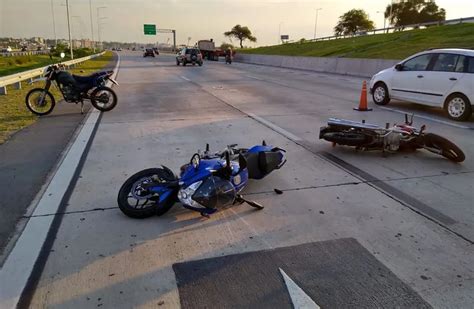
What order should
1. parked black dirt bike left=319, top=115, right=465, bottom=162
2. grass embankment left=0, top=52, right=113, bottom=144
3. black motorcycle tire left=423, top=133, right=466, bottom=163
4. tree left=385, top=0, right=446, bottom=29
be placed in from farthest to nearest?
tree left=385, top=0, right=446, bottom=29, grass embankment left=0, top=52, right=113, bottom=144, parked black dirt bike left=319, top=115, right=465, bottom=162, black motorcycle tire left=423, top=133, right=466, bottom=163

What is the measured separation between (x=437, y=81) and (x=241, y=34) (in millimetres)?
115525

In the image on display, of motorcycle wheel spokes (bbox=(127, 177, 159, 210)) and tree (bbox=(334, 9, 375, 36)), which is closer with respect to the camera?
motorcycle wheel spokes (bbox=(127, 177, 159, 210))

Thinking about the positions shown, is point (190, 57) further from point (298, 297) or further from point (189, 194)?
point (298, 297)

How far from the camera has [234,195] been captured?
14.4ft

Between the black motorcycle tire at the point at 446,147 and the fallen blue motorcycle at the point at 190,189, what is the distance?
11.9 feet

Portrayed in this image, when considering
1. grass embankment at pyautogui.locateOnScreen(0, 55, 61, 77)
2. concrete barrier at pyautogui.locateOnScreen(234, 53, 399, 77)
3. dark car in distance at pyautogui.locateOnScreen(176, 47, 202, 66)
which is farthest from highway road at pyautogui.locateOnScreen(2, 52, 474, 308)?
dark car in distance at pyautogui.locateOnScreen(176, 47, 202, 66)

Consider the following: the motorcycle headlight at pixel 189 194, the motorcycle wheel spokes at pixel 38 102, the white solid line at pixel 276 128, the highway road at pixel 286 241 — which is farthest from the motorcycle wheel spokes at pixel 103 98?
the motorcycle headlight at pixel 189 194

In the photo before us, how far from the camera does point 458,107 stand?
998 centimetres

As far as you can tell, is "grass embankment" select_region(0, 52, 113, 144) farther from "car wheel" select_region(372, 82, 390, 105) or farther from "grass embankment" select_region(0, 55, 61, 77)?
"grass embankment" select_region(0, 55, 61, 77)

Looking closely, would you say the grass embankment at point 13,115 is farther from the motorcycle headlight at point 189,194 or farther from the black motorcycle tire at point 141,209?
the motorcycle headlight at point 189,194

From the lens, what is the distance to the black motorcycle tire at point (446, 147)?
20.8 feet

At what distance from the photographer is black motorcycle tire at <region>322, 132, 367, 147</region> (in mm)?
6652

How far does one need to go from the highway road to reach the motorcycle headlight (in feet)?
0.72

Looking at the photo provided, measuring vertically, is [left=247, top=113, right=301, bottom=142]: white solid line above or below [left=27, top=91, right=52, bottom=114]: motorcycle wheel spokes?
below
